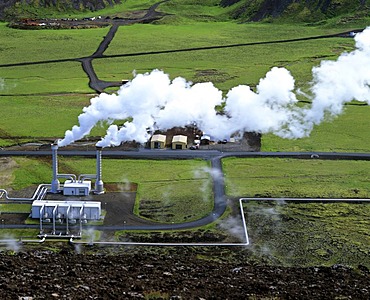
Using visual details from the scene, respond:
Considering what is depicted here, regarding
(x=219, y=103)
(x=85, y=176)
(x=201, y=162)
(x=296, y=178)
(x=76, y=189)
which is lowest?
(x=201, y=162)

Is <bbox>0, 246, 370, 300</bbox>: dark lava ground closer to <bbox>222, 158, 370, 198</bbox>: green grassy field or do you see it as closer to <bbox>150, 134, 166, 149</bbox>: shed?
<bbox>222, 158, 370, 198</bbox>: green grassy field

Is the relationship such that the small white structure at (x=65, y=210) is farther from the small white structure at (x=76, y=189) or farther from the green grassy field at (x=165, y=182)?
the small white structure at (x=76, y=189)

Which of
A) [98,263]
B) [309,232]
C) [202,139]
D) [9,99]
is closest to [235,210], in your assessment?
[309,232]

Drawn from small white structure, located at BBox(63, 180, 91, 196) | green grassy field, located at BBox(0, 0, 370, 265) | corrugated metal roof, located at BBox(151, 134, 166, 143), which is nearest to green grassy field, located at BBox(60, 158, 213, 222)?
green grassy field, located at BBox(0, 0, 370, 265)

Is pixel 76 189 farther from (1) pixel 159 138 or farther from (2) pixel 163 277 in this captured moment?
(2) pixel 163 277

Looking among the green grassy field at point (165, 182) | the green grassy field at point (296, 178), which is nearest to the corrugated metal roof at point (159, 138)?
the green grassy field at point (165, 182)

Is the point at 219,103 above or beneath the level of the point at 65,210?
above

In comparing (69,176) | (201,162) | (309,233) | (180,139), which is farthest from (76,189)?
(309,233)
